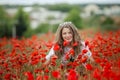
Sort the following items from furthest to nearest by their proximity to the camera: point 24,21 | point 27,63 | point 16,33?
point 24,21 < point 16,33 < point 27,63

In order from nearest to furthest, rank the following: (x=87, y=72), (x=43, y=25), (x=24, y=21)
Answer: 1. (x=87, y=72)
2. (x=24, y=21)
3. (x=43, y=25)

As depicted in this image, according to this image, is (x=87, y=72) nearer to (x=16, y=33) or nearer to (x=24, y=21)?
(x=16, y=33)

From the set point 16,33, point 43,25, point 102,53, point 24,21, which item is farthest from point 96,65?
point 43,25

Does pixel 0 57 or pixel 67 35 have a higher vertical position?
pixel 67 35

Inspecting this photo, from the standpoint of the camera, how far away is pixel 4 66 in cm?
161

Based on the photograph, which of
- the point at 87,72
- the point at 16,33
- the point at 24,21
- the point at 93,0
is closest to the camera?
the point at 87,72

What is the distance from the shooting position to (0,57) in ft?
6.06

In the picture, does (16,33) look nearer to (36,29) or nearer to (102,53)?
(36,29)

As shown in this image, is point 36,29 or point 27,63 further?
point 36,29

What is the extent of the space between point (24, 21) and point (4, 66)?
49.7ft

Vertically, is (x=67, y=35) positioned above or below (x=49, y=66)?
above

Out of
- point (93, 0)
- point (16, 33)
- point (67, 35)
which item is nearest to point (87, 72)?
point (67, 35)

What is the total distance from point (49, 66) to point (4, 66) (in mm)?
229

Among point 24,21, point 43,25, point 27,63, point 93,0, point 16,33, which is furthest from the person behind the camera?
point 43,25
